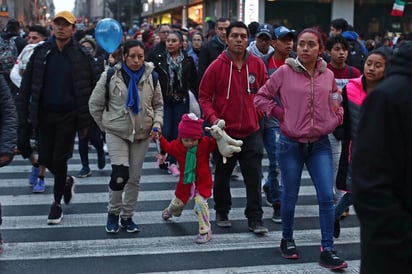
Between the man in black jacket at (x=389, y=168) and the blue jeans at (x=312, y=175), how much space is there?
9.05ft

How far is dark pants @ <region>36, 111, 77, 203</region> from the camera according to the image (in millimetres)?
5951

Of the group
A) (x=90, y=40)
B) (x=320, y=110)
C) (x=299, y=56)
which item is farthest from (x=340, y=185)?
(x=90, y=40)

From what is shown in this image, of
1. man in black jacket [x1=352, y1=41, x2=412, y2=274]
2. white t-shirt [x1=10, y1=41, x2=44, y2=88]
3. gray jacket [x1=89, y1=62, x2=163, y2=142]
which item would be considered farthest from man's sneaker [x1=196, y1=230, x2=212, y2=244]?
white t-shirt [x1=10, y1=41, x2=44, y2=88]

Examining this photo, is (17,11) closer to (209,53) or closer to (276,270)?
(209,53)

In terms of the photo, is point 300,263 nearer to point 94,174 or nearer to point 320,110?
point 320,110

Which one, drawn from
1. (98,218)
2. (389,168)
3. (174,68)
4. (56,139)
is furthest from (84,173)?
(389,168)

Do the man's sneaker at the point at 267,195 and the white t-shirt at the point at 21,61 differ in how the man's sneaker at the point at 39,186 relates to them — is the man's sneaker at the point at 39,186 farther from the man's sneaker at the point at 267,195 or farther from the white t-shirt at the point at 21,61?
the man's sneaker at the point at 267,195

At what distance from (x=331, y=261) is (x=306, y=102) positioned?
4.42ft

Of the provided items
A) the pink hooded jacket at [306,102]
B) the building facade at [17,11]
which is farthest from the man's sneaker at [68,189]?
the building facade at [17,11]

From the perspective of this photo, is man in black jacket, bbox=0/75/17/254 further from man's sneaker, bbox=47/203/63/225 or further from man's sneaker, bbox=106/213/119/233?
man's sneaker, bbox=47/203/63/225

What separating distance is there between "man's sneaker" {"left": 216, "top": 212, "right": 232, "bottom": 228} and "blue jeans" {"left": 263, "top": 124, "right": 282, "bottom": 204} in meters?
0.67

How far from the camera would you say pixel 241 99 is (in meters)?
→ 5.82

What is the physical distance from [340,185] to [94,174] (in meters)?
4.60

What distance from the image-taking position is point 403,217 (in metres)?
2.15
